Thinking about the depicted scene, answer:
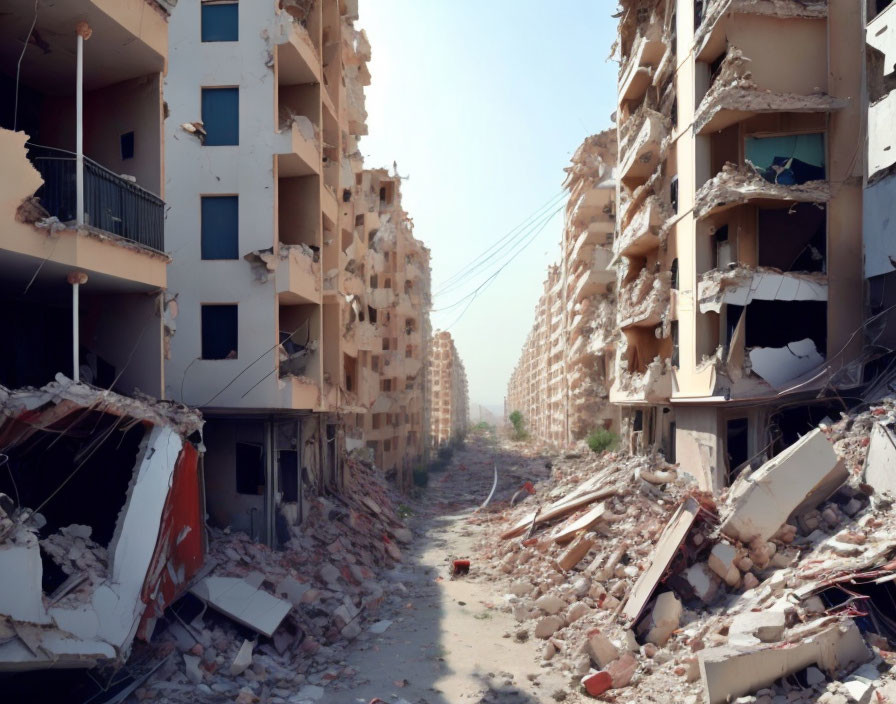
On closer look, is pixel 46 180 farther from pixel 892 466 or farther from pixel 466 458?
pixel 466 458

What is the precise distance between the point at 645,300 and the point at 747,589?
11663 millimetres

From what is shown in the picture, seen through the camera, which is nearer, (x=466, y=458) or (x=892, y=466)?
(x=892, y=466)

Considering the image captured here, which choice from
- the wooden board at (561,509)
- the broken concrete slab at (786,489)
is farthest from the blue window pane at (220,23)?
the broken concrete slab at (786,489)

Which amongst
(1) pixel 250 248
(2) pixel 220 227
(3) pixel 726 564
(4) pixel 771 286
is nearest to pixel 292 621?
(3) pixel 726 564

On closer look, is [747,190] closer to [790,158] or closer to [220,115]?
[790,158]

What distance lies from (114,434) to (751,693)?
32.8 feet

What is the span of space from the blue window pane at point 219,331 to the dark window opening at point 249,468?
8.64 feet

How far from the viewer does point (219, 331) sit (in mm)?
17391

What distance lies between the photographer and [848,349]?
16328mm

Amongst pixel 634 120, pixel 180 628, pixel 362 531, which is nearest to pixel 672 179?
pixel 634 120

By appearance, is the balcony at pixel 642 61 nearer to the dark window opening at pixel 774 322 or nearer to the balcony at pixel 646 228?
the balcony at pixel 646 228

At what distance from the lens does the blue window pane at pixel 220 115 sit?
17.6 meters

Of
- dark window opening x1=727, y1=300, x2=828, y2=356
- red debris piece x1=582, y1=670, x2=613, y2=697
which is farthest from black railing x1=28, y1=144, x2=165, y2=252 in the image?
dark window opening x1=727, y1=300, x2=828, y2=356

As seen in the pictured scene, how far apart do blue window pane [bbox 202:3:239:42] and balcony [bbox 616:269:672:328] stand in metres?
13.3
